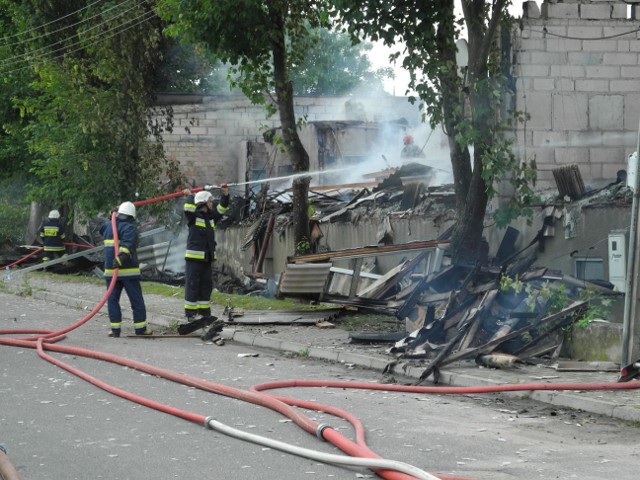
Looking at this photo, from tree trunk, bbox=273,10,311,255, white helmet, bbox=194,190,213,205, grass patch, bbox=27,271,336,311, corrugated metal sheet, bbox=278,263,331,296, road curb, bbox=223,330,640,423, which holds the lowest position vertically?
grass patch, bbox=27,271,336,311

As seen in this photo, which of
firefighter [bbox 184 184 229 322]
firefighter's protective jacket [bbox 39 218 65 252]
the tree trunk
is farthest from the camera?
firefighter's protective jacket [bbox 39 218 65 252]

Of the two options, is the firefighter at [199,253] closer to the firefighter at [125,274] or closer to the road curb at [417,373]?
the road curb at [417,373]

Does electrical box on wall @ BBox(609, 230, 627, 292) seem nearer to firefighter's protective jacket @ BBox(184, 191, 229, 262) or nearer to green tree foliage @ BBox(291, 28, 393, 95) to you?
firefighter's protective jacket @ BBox(184, 191, 229, 262)

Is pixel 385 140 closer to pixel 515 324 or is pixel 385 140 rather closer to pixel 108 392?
pixel 515 324

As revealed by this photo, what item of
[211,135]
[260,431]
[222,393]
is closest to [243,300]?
[222,393]

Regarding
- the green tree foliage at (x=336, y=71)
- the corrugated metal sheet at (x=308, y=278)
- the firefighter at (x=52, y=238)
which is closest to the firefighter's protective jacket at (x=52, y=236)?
the firefighter at (x=52, y=238)

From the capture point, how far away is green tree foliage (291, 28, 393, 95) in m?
54.9

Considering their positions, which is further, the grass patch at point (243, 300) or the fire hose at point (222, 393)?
the grass patch at point (243, 300)

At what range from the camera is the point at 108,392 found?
31.3ft

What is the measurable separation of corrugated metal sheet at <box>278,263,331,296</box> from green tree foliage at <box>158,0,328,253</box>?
3391 mm

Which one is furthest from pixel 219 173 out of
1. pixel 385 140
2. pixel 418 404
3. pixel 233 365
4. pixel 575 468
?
pixel 575 468

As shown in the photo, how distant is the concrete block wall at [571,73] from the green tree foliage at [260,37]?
10.7ft

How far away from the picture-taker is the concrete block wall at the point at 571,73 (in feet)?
53.9

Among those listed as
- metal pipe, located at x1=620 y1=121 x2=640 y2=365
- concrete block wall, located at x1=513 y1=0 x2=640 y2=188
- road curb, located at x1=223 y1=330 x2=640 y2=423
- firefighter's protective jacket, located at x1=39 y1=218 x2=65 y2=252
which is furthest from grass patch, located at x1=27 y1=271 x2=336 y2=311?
metal pipe, located at x1=620 y1=121 x2=640 y2=365
